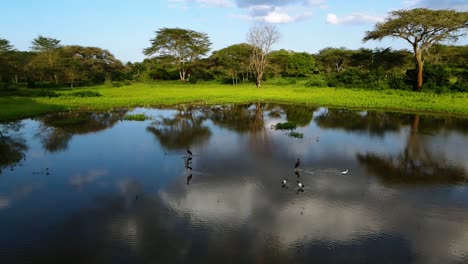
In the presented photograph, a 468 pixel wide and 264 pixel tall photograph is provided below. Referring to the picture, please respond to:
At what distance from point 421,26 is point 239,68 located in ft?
99.9

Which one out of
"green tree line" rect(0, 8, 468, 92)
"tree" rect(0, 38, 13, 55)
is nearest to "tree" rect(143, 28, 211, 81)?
"green tree line" rect(0, 8, 468, 92)

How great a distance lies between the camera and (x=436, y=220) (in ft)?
31.5

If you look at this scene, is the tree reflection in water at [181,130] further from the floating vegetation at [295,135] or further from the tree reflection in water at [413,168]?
the tree reflection in water at [413,168]

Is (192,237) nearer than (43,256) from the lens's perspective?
No

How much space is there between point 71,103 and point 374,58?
140ft

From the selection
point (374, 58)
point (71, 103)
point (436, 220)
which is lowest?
point (436, 220)

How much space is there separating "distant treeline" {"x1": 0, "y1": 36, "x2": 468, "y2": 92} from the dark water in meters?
23.5

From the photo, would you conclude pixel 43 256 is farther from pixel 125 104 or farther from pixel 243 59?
pixel 243 59

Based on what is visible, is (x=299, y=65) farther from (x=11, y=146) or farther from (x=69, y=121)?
(x=11, y=146)

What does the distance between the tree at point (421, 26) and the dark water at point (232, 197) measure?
18373 mm

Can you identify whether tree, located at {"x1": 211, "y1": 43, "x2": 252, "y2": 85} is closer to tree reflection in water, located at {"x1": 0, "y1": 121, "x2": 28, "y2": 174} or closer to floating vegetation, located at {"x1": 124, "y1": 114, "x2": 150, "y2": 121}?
floating vegetation, located at {"x1": 124, "y1": 114, "x2": 150, "y2": 121}

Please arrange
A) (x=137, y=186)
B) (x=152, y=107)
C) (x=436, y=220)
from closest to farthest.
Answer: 1. (x=436, y=220)
2. (x=137, y=186)
3. (x=152, y=107)

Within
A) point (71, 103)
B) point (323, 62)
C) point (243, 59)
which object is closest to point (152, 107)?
point (71, 103)

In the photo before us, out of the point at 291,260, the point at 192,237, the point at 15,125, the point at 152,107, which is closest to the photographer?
the point at 291,260
